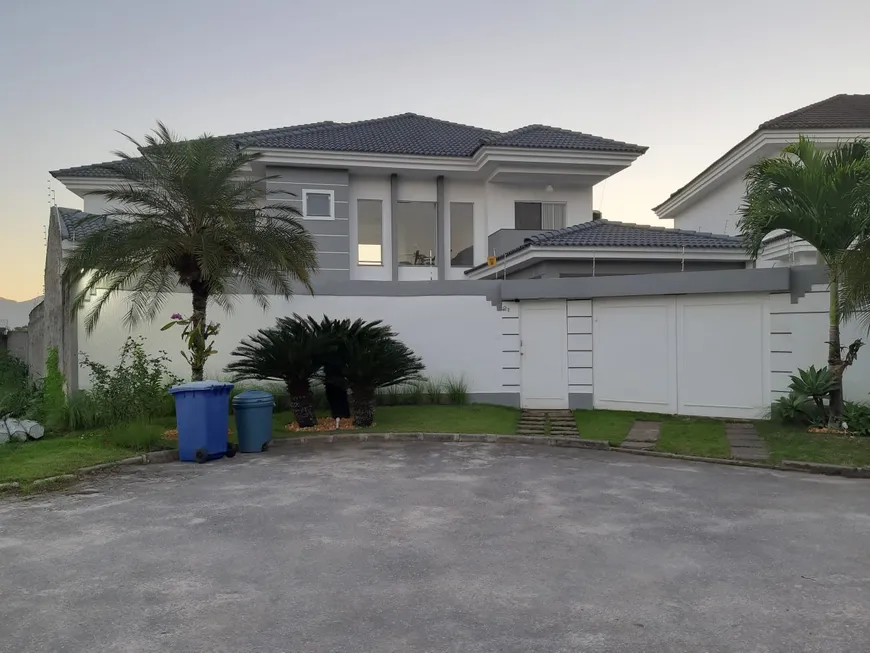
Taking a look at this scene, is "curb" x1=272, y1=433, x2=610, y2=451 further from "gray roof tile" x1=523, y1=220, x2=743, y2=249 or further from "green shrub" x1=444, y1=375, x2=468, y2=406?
"gray roof tile" x1=523, y1=220, x2=743, y2=249

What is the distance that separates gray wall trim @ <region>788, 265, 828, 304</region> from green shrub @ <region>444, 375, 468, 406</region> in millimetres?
7015

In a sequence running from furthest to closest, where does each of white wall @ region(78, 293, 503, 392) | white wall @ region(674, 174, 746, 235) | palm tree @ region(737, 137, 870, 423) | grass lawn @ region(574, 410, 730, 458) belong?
white wall @ region(674, 174, 746, 235) < white wall @ region(78, 293, 503, 392) < grass lawn @ region(574, 410, 730, 458) < palm tree @ region(737, 137, 870, 423)

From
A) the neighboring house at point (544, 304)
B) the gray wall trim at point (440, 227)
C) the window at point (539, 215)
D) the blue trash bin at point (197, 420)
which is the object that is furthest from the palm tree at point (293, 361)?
the window at point (539, 215)

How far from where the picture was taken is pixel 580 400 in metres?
14.4

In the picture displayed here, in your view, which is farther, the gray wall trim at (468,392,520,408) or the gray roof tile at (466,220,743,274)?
the gray roof tile at (466,220,743,274)

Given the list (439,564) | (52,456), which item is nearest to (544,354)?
(52,456)

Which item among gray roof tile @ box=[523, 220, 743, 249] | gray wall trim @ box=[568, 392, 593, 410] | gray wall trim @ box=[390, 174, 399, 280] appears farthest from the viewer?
gray wall trim @ box=[390, 174, 399, 280]

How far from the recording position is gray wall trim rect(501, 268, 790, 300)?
12.5 metres

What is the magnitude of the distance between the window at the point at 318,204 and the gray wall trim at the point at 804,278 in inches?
565

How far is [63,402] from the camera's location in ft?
42.5

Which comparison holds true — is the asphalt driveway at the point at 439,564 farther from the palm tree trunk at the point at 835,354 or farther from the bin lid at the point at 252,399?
the palm tree trunk at the point at 835,354

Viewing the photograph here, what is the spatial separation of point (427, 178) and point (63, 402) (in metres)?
14.5

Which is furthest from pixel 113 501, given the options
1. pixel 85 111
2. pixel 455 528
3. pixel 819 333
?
pixel 819 333

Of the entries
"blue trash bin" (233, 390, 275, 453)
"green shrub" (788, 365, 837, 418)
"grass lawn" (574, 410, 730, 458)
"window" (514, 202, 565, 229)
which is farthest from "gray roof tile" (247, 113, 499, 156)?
"green shrub" (788, 365, 837, 418)
